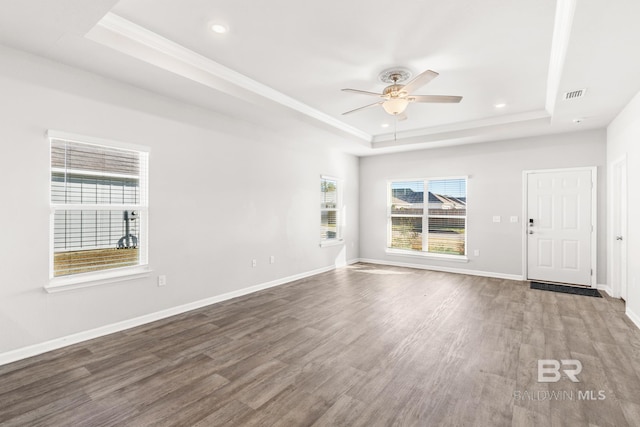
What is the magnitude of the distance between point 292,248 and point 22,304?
3668 millimetres

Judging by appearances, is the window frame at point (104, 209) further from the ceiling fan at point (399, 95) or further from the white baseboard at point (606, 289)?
→ the white baseboard at point (606, 289)

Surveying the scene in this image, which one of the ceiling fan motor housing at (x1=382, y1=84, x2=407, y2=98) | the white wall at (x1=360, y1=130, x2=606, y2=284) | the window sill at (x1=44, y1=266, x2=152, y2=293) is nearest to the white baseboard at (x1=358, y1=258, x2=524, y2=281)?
the white wall at (x1=360, y1=130, x2=606, y2=284)

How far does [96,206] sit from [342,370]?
296 centimetres

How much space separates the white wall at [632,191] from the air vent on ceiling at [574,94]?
1.91 ft

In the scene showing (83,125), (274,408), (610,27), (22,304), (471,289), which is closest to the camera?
(274,408)

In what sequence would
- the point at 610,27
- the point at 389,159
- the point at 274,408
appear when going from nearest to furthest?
the point at 274,408, the point at 610,27, the point at 389,159

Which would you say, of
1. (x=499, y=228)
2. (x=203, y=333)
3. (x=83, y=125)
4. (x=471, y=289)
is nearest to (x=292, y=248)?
(x=203, y=333)

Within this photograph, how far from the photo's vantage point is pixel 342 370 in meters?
2.53

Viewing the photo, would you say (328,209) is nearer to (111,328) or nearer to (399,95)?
(399,95)

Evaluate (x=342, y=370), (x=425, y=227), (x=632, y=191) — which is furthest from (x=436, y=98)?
(x=425, y=227)

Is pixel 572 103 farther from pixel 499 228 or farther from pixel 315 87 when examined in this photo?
pixel 315 87

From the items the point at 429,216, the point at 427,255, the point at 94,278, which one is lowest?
the point at 427,255

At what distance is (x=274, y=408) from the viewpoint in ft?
6.71

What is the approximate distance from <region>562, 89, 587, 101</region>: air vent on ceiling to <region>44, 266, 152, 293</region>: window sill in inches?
210
